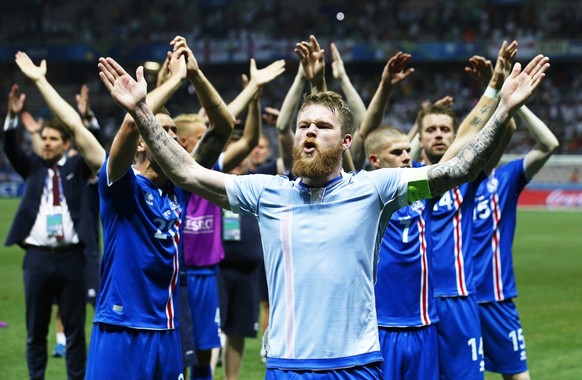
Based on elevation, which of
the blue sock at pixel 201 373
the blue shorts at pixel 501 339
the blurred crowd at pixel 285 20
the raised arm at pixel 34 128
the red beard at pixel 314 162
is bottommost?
the blue sock at pixel 201 373

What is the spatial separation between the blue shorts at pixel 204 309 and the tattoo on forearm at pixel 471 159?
394 centimetres

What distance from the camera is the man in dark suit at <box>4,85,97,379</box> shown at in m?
8.15

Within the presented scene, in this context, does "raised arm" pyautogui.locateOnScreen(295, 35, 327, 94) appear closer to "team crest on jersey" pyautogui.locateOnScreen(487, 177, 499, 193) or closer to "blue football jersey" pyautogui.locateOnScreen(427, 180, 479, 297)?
"blue football jersey" pyautogui.locateOnScreen(427, 180, 479, 297)

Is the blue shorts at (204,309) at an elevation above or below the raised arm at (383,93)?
below

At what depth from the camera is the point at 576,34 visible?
45.3m

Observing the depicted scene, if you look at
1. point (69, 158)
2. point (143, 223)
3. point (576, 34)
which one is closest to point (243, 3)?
point (576, 34)

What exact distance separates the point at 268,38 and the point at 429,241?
1692 inches

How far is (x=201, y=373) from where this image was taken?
309 inches

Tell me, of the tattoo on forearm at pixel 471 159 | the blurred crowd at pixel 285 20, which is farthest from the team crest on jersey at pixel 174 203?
the blurred crowd at pixel 285 20

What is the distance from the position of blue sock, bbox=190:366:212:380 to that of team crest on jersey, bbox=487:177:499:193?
2764 mm

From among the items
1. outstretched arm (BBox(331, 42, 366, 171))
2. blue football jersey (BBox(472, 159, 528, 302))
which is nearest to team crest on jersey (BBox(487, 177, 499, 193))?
blue football jersey (BBox(472, 159, 528, 302))

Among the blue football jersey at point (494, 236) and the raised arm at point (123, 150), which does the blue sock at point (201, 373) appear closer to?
the blue football jersey at point (494, 236)

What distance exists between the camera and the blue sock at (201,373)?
7809 mm

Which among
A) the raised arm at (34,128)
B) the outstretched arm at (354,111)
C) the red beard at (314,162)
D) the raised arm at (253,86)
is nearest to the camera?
the red beard at (314,162)
